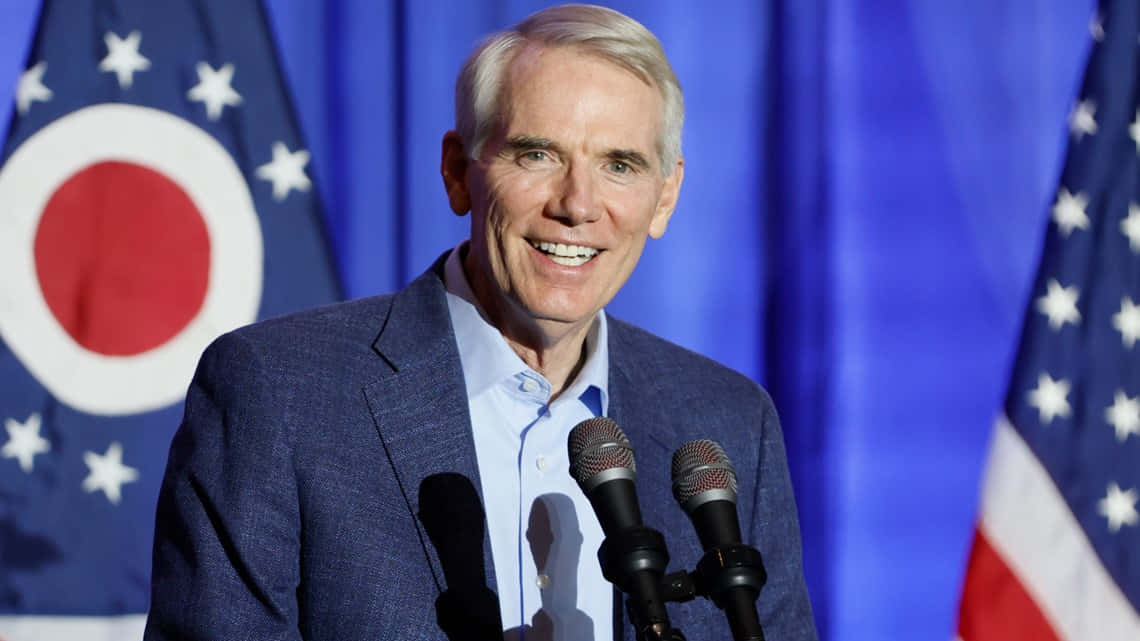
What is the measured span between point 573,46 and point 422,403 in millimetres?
489

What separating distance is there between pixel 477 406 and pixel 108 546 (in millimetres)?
1078

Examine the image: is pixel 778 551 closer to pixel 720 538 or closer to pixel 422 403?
pixel 422 403

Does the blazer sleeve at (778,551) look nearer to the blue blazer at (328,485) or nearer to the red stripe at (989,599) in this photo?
the blue blazer at (328,485)

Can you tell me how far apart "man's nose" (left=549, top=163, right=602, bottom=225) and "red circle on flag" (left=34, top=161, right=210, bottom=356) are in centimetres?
106

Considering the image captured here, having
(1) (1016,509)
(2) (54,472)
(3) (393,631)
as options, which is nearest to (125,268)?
(2) (54,472)

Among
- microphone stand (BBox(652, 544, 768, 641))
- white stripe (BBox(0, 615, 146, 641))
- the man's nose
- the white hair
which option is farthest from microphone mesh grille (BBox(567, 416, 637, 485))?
white stripe (BBox(0, 615, 146, 641))

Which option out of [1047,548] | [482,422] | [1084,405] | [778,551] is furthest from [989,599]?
[482,422]

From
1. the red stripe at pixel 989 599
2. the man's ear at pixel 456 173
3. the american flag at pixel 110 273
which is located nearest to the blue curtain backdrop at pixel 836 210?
the red stripe at pixel 989 599

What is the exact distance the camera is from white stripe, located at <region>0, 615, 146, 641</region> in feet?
7.64

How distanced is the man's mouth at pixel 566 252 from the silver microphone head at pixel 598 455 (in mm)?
510

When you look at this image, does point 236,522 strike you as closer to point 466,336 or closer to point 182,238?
point 466,336

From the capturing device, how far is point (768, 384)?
2656mm

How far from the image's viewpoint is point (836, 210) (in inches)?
104

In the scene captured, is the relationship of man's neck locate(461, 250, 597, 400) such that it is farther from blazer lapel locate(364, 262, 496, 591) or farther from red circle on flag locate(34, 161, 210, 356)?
red circle on flag locate(34, 161, 210, 356)
